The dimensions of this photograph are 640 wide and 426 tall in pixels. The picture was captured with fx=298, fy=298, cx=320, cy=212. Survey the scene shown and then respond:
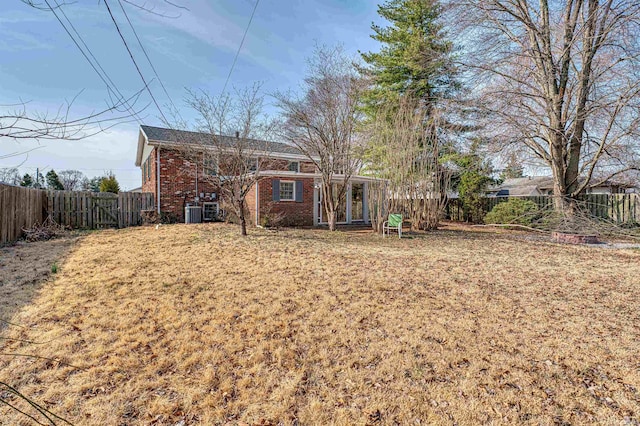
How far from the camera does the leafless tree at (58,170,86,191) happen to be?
32.2 metres

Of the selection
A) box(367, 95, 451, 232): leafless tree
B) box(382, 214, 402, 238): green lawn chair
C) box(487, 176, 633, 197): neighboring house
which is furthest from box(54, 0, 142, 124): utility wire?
box(487, 176, 633, 197): neighboring house

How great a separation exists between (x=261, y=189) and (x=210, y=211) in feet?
14.6

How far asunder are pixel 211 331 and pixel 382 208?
8338 millimetres

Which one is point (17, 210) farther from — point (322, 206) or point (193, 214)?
point (322, 206)

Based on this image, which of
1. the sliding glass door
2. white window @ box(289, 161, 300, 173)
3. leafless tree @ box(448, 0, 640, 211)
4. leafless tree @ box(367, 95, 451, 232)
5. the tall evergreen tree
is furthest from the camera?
white window @ box(289, 161, 300, 173)

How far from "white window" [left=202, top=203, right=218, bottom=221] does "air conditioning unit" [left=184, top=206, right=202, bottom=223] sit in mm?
583

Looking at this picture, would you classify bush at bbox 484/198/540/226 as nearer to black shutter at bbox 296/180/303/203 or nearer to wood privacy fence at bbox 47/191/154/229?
black shutter at bbox 296/180/303/203

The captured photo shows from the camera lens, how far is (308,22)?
8367mm

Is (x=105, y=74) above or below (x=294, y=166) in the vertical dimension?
below

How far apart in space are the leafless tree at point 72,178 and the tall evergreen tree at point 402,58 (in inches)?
1316

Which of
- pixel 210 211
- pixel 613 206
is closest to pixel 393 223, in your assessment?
pixel 210 211

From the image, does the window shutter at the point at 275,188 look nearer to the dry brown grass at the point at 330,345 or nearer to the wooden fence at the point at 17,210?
the dry brown grass at the point at 330,345

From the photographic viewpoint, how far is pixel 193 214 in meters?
13.9

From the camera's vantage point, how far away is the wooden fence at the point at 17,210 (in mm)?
7859
